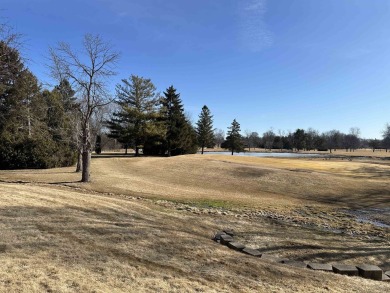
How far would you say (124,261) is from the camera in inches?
227

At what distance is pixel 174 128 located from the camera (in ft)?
158

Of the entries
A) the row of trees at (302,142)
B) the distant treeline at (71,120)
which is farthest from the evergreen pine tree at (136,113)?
the row of trees at (302,142)

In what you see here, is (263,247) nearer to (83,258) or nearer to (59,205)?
(83,258)

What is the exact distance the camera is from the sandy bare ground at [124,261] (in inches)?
187

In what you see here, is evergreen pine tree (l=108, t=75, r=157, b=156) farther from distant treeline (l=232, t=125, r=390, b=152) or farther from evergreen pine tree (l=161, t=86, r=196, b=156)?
distant treeline (l=232, t=125, r=390, b=152)

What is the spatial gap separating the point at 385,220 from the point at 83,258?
542 inches

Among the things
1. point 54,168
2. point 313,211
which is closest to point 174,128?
point 54,168

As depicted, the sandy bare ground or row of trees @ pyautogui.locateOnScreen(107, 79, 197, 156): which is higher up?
row of trees @ pyautogui.locateOnScreen(107, 79, 197, 156)

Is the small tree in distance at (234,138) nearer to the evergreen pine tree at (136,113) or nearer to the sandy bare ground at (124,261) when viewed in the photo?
the evergreen pine tree at (136,113)

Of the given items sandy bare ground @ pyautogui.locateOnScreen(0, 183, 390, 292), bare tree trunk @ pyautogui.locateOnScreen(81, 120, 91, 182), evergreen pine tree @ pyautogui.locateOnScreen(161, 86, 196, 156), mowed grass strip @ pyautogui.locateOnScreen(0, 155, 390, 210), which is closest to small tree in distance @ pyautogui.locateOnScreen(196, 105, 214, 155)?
evergreen pine tree @ pyautogui.locateOnScreen(161, 86, 196, 156)

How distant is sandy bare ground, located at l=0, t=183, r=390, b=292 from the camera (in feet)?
15.6

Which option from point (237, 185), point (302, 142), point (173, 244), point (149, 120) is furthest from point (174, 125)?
point (302, 142)

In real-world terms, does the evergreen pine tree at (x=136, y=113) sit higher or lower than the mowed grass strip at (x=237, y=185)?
higher

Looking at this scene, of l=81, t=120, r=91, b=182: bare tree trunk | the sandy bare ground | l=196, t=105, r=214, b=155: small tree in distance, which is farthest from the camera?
l=196, t=105, r=214, b=155: small tree in distance
